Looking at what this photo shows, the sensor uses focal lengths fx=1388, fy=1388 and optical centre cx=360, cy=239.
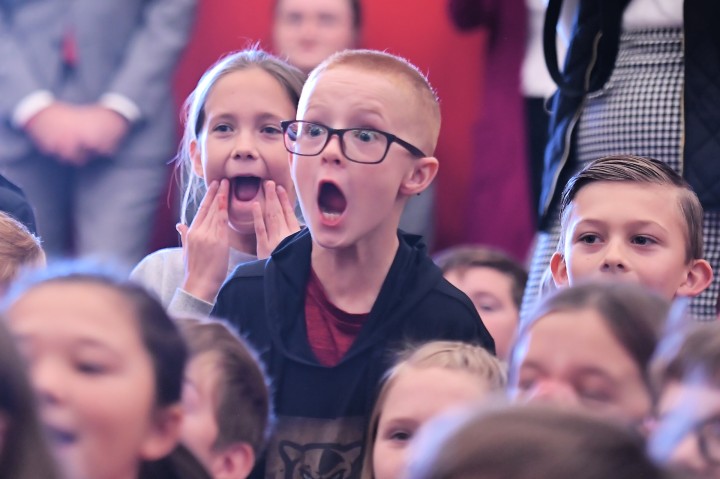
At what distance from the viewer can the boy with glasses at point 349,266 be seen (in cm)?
239

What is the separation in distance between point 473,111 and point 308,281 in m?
2.05

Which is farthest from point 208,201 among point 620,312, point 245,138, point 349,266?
point 620,312

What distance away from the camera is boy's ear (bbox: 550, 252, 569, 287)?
271 centimetres

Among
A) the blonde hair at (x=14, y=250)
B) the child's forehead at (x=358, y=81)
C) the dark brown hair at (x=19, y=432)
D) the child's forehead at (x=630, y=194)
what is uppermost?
the child's forehead at (x=358, y=81)

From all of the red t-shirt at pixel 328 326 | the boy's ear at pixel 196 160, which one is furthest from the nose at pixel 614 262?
the boy's ear at pixel 196 160

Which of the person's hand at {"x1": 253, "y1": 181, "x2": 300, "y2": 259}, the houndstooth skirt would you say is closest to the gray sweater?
the person's hand at {"x1": 253, "y1": 181, "x2": 300, "y2": 259}

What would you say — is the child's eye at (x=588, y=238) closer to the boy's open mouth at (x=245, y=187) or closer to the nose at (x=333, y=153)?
the nose at (x=333, y=153)

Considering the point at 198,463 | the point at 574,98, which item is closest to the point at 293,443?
the point at 198,463

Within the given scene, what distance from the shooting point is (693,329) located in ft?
6.03

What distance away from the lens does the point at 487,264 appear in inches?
145

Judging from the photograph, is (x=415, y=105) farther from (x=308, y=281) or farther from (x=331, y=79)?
(x=308, y=281)

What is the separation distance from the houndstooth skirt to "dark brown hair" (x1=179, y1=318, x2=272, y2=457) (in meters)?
0.94

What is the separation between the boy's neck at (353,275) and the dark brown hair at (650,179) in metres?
0.42

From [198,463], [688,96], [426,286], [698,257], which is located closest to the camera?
[198,463]
